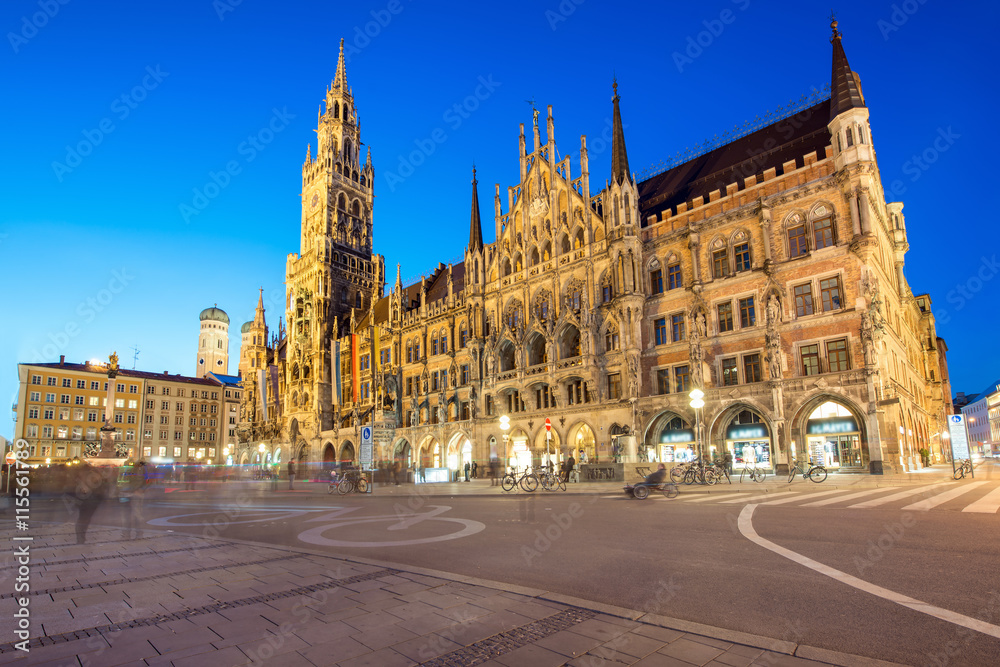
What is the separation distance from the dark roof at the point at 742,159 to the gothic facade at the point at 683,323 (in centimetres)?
14

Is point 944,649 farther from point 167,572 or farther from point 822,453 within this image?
point 822,453

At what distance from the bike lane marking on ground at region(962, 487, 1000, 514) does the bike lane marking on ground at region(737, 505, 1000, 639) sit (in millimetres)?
6422

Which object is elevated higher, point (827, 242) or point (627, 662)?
point (827, 242)

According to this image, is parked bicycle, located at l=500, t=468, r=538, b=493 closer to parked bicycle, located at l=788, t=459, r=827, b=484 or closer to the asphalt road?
the asphalt road

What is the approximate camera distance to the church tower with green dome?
151375mm

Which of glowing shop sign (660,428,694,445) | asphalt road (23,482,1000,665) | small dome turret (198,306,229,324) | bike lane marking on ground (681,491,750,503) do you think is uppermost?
small dome turret (198,306,229,324)

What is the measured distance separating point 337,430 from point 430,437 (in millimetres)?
14510

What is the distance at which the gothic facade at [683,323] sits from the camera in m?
29.8

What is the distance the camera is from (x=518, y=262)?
45.0 meters

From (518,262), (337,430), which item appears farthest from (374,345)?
(518,262)

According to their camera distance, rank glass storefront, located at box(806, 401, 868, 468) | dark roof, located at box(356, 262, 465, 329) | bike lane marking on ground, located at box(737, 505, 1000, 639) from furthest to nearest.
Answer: dark roof, located at box(356, 262, 465, 329) < glass storefront, located at box(806, 401, 868, 468) < bike lane marking on ground, located at box(737, 505, 1000, 639)

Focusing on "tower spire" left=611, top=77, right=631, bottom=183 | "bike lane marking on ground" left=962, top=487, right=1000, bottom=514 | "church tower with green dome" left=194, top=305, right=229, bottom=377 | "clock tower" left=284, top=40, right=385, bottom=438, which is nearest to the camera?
"bike lane marking on ground" left=962, top=487, right=1000, bottom=514

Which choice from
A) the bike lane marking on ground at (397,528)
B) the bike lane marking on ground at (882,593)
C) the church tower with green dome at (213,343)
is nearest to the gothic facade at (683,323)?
the bike lane marking on ground at (397,528)

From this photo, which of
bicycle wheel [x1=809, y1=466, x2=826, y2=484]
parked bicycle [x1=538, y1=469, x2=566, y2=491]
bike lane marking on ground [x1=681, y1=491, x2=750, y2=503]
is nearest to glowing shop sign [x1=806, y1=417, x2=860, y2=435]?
bicycle wheel [x1=809, y1=466, x2=826, y2=484]
